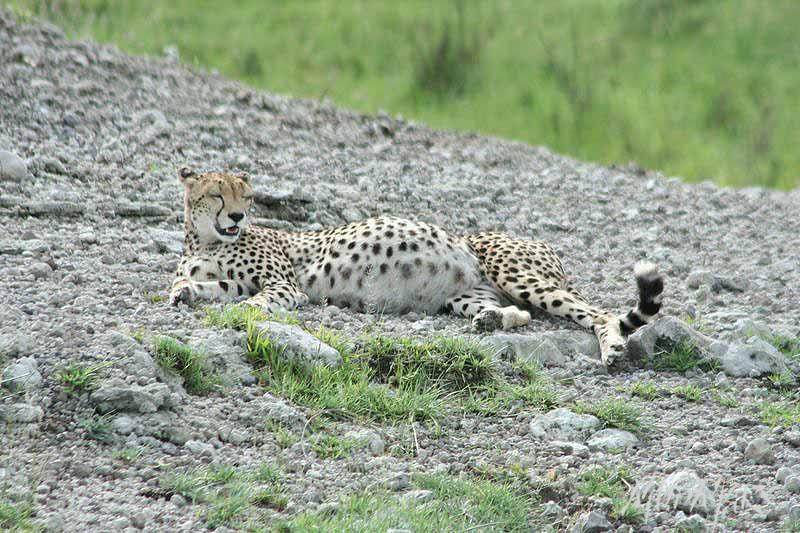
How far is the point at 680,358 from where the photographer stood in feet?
16.0

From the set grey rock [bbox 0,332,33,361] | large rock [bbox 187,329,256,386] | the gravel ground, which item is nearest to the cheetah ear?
the gravel ground

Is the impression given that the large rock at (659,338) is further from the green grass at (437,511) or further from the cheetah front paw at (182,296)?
the cheetah front paw at (182,296)

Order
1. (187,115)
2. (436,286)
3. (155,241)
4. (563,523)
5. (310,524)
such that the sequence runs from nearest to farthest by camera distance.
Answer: (310,524), (563,523), (436,286), (155,241), (187,115)

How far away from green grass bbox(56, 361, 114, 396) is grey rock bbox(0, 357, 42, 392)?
0.25ft

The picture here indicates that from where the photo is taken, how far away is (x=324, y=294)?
5547 millimetres

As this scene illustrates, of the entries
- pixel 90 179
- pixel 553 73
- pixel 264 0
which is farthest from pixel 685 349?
pixel 264 0

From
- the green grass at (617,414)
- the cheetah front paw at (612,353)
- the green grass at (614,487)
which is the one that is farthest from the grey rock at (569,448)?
the cheetah front paw at (612,353)

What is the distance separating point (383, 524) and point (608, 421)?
4.13ft

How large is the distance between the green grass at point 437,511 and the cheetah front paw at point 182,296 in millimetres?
1615

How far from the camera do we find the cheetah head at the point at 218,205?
5570 millimetres

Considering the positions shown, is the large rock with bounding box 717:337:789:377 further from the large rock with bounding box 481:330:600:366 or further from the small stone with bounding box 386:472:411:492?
the small stone with bounding box 386:472:411:492

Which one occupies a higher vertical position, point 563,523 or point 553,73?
point 553,73

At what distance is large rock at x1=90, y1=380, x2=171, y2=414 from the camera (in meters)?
3.75

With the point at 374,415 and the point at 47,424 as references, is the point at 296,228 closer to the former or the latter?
the point at 374,415
